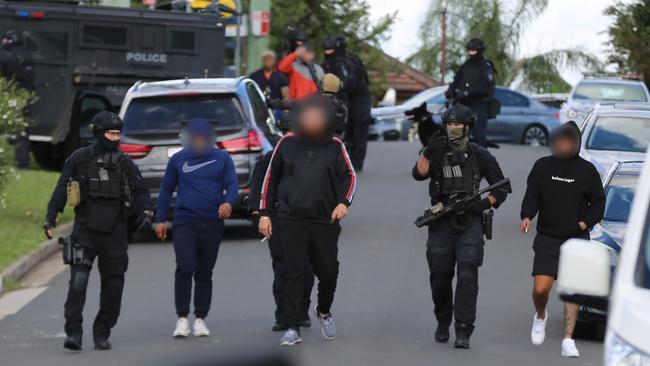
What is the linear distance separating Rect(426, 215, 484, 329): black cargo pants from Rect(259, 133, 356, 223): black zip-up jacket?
0.71 metres

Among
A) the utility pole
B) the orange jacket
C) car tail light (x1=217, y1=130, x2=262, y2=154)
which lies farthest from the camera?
the utility pole

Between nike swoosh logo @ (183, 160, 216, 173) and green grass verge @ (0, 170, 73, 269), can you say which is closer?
nike swoosh logo @ (183, 160, 216, 173)

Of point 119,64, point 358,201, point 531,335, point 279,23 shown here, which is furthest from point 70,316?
point 279,23

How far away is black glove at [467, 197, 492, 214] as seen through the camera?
10991 mm

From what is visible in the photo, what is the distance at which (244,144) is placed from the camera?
16.8 m

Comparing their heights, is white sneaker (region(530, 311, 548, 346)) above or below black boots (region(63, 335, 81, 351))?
above

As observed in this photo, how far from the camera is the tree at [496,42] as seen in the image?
2217 inches

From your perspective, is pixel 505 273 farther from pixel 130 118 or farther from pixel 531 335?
pixel 130 118

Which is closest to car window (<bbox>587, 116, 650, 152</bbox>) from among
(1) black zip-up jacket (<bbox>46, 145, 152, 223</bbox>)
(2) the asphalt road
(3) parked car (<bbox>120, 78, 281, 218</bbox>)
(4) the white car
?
(2) the asphalt road

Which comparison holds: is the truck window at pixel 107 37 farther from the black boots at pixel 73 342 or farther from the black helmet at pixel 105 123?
the black boots at pixel 73 342

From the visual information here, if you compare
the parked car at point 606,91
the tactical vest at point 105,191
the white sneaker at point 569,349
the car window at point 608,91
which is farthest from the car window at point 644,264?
the car window at point 608,91

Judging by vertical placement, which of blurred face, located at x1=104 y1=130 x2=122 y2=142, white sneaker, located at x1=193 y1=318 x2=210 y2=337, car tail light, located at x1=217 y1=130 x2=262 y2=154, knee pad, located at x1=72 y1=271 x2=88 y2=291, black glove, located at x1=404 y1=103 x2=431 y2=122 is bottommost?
white sneaker, located at x1=193 y1=318 x2=210 y2=337

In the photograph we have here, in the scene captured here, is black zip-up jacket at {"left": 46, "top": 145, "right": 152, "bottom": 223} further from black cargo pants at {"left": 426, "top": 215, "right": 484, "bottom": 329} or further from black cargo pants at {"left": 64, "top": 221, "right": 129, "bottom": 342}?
black cargo pants at {"left": 426, "top": 215, "right": 484, "bottom": 329}

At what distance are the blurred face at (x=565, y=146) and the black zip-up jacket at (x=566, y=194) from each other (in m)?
0.04
